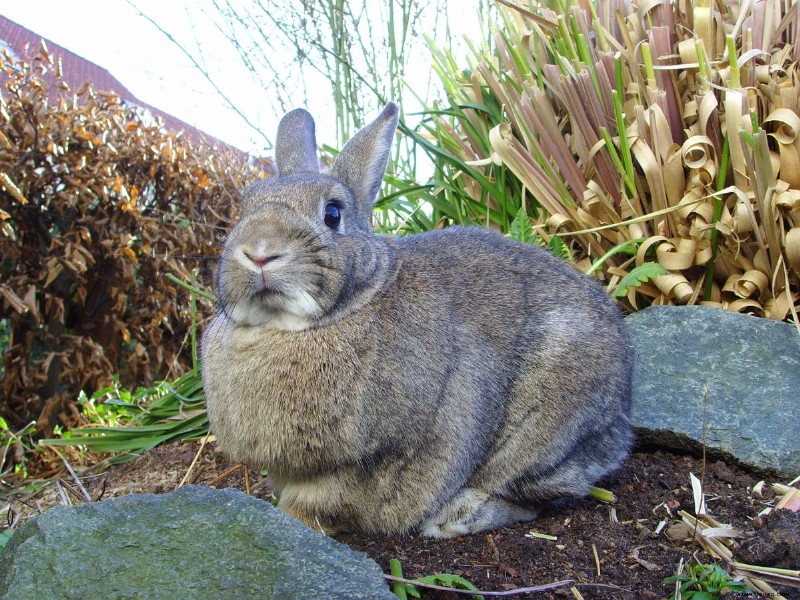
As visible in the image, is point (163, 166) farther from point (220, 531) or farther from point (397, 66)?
point (220, 531)

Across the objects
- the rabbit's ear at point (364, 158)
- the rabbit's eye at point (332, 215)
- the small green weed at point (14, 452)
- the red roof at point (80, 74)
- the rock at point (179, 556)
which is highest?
the red roof at point (80, 74)

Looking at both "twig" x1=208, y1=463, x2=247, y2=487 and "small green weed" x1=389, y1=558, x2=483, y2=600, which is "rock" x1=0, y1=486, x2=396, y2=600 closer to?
"small green weed" x1=389, y1=558, x2=483, y2=600

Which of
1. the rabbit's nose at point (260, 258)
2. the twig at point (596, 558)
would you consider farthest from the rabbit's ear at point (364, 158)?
the twig at point (596, 558)

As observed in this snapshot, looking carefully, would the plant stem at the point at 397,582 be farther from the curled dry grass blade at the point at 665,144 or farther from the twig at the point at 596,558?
the curled dry grass blade at the point at 665,144

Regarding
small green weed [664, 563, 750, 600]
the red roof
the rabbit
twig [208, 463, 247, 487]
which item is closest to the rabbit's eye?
the rabbit

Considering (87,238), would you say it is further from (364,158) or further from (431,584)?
(431,584)

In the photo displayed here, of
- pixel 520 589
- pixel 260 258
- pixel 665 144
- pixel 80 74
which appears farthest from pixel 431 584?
pixel 80 74
